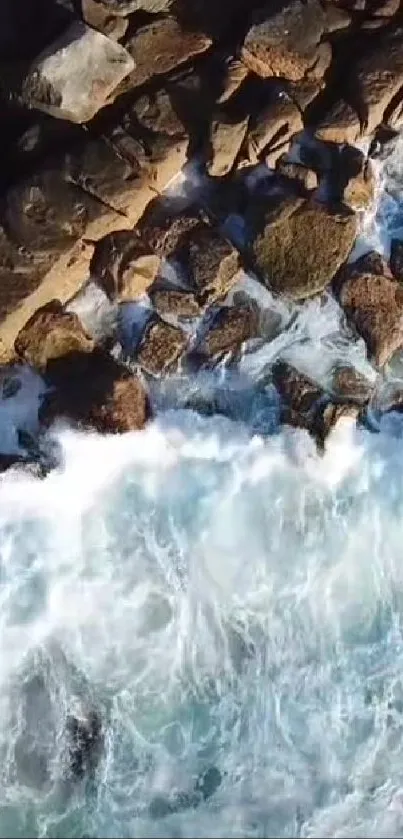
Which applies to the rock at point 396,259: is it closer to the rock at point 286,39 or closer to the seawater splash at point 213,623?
the seawater splash at point 213,623

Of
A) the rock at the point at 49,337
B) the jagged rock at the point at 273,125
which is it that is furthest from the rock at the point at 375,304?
the rock at the point at 49,337

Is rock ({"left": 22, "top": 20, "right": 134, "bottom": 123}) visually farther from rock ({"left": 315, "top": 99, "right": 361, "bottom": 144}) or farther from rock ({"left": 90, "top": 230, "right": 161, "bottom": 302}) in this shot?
rock ({"left": 315, "top": 99, "right": 361, "bottom": 144})

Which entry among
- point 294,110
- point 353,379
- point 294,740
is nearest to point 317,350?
point 353,379

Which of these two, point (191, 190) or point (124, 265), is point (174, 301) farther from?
point (191, 190)

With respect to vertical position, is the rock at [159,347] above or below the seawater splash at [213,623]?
above

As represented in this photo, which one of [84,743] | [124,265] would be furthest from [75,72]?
[84,743]

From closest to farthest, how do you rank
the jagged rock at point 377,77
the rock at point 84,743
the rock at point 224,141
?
the rock at point 84,743 → the rock at point 224,141 → the jagged rock at point 377,77
